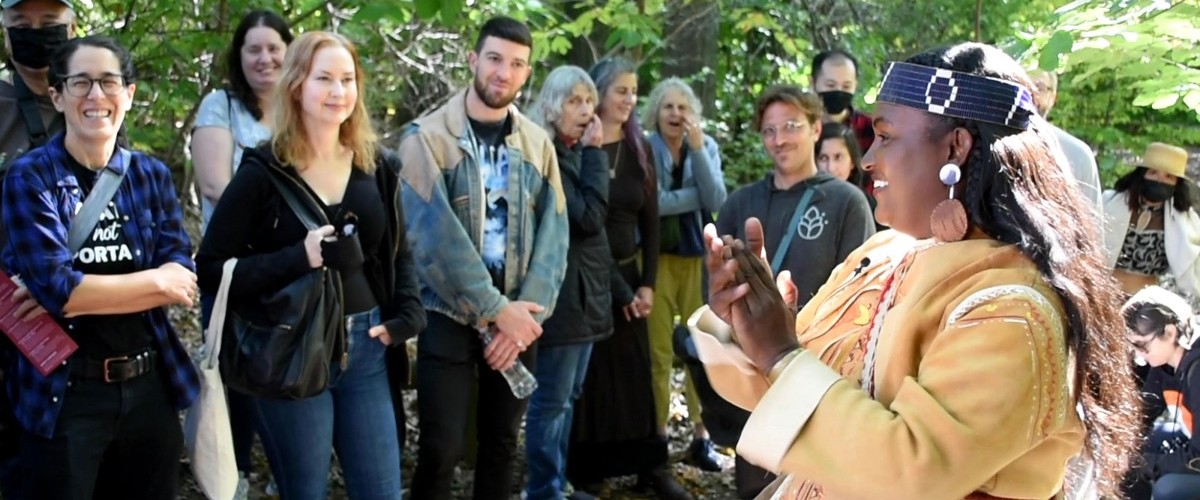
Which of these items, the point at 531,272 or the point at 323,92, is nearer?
the point at 323,92

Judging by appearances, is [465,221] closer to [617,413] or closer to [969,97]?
[617,413]

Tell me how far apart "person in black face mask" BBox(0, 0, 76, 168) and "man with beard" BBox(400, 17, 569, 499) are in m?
1.31

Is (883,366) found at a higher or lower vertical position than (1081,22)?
lower

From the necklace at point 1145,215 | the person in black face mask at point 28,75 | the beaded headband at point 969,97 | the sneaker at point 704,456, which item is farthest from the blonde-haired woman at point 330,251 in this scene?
the necklace at point 1145,215

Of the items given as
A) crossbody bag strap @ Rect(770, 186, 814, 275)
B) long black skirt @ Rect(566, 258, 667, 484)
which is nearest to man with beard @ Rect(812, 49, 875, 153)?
crossbody bag strap @ Rect(770, 186, 814, 275)

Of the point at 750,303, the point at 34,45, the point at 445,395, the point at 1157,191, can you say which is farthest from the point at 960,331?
the point at 1157,191

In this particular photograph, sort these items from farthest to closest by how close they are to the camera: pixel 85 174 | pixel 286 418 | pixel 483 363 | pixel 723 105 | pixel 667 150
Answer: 1. pixel 723 105
2. pixel 667 150
3. pixel 483 363
4. pixel 286 418
5. pixel 85 174

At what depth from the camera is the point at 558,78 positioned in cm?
531

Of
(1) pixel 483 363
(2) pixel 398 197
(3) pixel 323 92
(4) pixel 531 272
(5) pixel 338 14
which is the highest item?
(5) pixel 338 14

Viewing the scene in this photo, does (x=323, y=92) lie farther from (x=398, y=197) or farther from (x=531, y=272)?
(x=531, y=272)

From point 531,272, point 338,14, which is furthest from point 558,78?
point 338,14

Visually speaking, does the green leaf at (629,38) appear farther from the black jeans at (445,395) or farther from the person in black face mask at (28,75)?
the person in black face mask at (28,75)

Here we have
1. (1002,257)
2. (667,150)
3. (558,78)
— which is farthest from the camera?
(667,150)

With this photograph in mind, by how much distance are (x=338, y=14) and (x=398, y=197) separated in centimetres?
271
